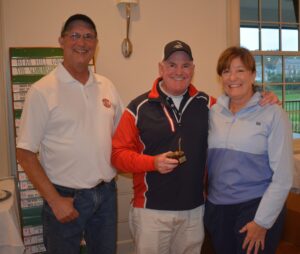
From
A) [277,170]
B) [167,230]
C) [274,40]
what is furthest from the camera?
[274,40]

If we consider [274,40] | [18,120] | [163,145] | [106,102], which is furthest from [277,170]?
[274,40]

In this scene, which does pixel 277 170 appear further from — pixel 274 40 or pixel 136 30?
pixel 274 40

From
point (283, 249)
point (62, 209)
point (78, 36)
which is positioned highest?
point (78, 36)

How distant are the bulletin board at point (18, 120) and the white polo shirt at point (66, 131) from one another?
38.2 inches

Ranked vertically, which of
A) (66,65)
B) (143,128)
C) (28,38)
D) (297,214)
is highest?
(28,38)

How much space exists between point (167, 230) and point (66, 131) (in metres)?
0.68

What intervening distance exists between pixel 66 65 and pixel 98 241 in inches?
35.7

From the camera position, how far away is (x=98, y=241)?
1793 millimetres

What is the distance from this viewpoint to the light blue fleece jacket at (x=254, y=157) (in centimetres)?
146

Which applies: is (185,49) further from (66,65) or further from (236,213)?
(236,213)

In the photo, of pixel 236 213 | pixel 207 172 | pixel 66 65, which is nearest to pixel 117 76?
pixel 66 65

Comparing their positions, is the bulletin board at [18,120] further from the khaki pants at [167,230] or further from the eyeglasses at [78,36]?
the khaki pants at [167,230]

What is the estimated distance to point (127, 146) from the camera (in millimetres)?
1703

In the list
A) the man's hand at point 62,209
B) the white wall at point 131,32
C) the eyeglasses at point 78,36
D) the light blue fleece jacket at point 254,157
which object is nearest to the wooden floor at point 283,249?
the white wall at point 131,32
